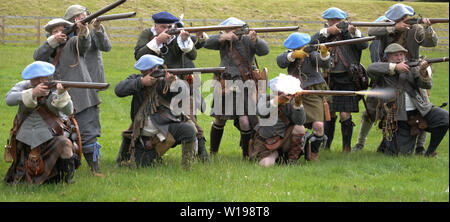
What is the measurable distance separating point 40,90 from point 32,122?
52 centimetres

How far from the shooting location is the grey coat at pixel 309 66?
9.70m

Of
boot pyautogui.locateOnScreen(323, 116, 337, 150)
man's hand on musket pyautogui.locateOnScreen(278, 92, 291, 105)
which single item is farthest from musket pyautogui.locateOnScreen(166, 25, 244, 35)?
boot pyautogui.locateOnScreen(323, 116, 337, 150)

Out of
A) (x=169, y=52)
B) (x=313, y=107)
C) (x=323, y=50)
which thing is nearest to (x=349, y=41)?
(x=323, y=50)

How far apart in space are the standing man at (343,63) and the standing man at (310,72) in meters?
0.66

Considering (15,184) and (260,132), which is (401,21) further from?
(15,184)

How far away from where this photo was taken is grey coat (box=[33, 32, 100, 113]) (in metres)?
8.22

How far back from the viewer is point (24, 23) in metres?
25.6

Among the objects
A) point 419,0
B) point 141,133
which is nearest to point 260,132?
point 141,133

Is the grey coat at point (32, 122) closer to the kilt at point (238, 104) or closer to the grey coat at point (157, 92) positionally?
the grey coat at point (157, 92)

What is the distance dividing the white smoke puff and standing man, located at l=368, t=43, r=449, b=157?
183 centimetres

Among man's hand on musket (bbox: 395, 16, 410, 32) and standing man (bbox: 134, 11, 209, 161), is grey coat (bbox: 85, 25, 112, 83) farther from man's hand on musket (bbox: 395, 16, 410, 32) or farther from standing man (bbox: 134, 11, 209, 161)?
man's hand on musket (bbox: 395, 16, 410, 32)

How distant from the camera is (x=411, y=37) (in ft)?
32.6

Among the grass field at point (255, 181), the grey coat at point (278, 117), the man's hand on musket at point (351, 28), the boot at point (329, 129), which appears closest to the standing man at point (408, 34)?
the man's hand on musket at point (351, 28)

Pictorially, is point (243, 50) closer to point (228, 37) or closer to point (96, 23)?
point (228, 37)
